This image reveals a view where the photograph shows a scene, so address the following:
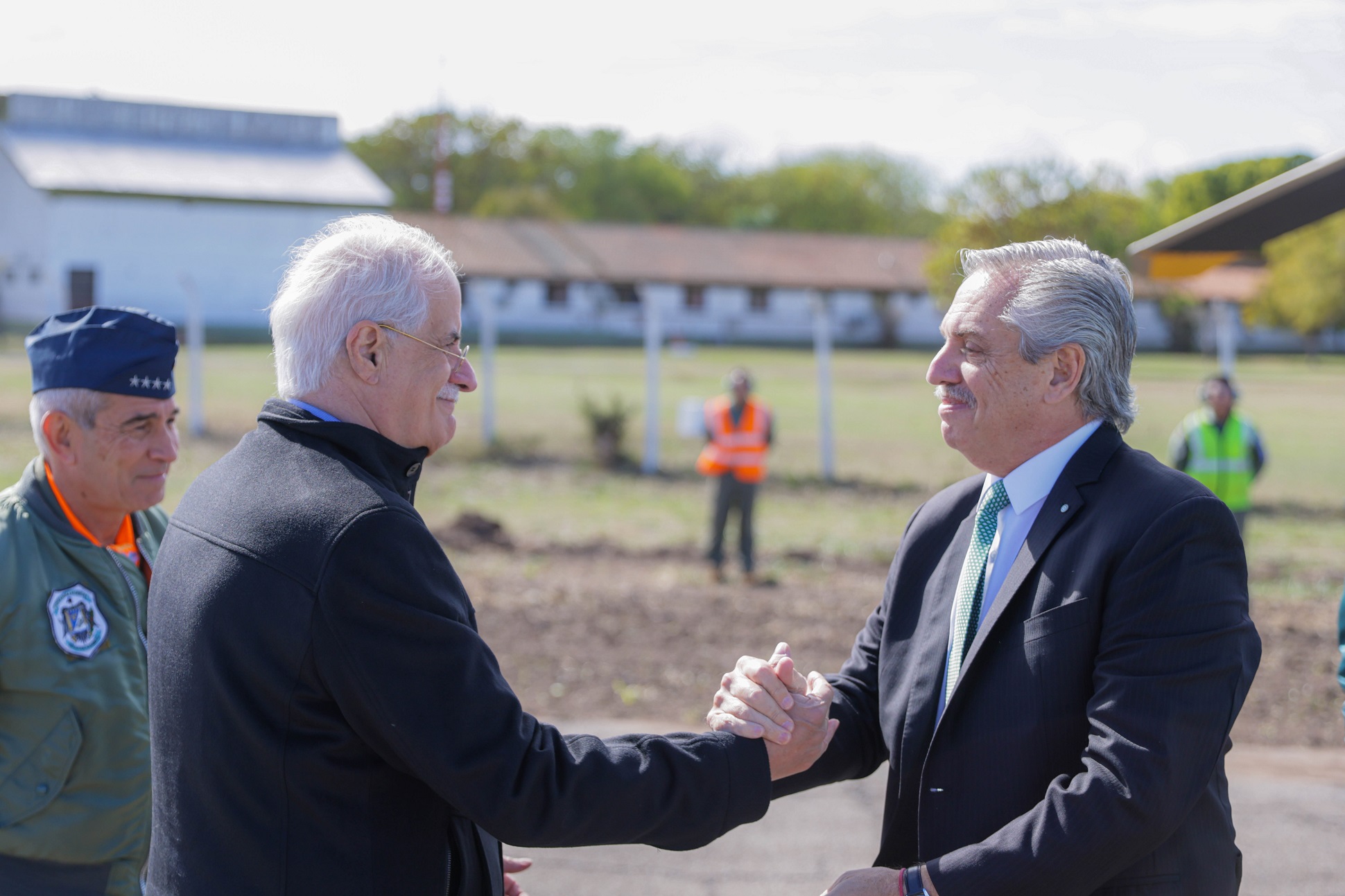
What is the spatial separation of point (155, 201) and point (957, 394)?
4521 cm

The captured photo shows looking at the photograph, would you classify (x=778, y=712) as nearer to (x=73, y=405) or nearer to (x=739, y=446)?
(x=73, y=405)

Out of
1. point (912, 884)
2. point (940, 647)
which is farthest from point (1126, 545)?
point (912, 884)

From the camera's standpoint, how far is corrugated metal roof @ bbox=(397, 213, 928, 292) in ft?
170

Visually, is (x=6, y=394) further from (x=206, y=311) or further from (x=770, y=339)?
(x=770, y=339)

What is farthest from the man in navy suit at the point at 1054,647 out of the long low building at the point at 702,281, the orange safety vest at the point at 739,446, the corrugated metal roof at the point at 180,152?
the long low building at the point at 702,281

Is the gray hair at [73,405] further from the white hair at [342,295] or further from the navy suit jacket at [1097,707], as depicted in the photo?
the navy suit jacket at [1097,707]

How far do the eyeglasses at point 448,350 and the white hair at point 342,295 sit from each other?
0.04 ft

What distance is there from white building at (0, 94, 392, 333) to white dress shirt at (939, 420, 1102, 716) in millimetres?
39455

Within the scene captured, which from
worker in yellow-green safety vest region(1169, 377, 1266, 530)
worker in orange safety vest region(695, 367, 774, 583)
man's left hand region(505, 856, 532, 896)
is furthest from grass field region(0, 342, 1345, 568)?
man's left hand region(505, 856, 532, 896)

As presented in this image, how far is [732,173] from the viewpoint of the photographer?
8400 cm

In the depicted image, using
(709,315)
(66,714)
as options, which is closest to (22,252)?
(709,315)

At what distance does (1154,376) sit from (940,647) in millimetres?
38833

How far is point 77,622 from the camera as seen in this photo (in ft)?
8.86

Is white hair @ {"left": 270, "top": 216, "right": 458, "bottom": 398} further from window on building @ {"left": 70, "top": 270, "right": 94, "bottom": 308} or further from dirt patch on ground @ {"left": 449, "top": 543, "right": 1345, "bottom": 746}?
window on building @ {"left": 70, "top": 270, "right": 94, "bottom": 308}
